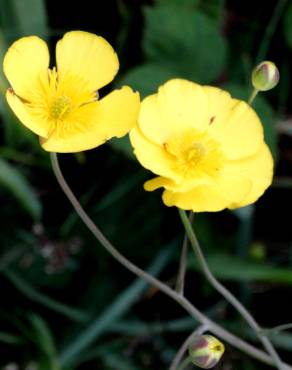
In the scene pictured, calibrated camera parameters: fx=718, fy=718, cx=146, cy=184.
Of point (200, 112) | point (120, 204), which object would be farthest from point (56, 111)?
point (120, 204)

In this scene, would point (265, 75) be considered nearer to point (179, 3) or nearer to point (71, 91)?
point (71, 91)

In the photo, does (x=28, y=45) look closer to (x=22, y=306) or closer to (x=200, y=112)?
(x=200, y=112)

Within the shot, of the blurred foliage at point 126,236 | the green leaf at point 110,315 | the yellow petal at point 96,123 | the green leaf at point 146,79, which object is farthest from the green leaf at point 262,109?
the yellow petal at point 96,123

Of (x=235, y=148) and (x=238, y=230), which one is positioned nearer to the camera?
(x=235, y=148)

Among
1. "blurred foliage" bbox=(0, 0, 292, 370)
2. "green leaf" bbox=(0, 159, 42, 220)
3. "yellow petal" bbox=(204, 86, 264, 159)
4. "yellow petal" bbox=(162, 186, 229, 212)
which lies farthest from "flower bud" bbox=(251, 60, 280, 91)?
"green leaf" bbox=(0, 159, 42, 220)

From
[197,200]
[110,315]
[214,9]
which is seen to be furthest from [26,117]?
[214,9]

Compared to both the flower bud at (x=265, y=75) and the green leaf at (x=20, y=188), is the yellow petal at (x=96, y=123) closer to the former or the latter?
the flower bud at (x=265, y=75)

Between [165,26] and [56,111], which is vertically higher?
[56,111]

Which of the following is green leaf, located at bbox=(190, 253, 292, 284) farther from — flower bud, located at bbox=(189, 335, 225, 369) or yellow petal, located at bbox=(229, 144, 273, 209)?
flower bud, located at bbox=(189, 335, 225, 369)
